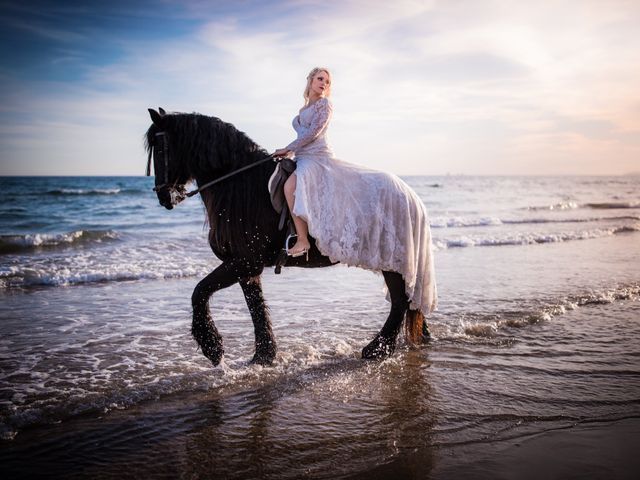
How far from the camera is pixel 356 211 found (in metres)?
4.39

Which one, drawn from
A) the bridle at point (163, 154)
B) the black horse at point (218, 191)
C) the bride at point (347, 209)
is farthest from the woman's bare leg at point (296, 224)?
the bridle at point (163, 154)

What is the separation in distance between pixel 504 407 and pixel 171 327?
13.0 ft

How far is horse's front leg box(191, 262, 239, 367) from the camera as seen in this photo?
403 centimetres

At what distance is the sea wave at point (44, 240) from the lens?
1241 cm

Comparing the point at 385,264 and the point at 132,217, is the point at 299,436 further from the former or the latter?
the point at 132,217

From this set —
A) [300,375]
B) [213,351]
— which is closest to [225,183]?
[213,351]

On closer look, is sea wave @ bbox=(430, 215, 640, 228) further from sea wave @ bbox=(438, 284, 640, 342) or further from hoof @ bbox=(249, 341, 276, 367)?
hoof @ bbox=(249, 341, 276, 367)

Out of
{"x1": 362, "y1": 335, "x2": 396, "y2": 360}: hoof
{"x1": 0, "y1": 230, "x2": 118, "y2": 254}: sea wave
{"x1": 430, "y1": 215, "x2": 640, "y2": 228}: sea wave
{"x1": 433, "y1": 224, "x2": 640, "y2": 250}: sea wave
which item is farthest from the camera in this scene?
{"x1": 430, "y1": 215, "x2": 640, "y2": 228}: sea wave

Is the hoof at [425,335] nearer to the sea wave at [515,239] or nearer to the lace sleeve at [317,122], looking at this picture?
the lace sleeve at [317,122]

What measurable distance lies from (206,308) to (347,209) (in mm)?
1580

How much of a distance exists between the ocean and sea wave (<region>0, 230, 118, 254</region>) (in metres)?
4.19

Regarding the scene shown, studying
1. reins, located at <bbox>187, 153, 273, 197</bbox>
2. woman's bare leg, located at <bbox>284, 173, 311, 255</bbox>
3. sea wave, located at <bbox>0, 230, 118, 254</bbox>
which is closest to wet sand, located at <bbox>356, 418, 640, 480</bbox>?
woman's bare leg, located at <bbox>284, 173, 311, 255</bbox>

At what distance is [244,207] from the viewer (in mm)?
4117

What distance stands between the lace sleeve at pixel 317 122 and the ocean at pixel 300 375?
6.97 ft
